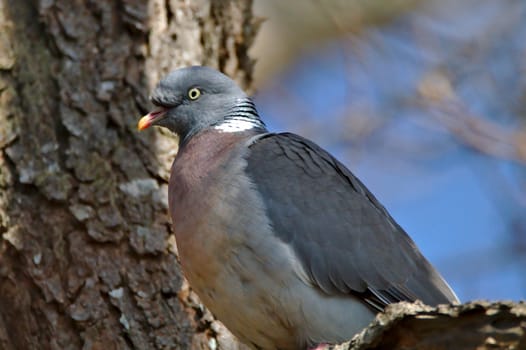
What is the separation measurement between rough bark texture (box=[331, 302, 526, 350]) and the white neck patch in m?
1.92

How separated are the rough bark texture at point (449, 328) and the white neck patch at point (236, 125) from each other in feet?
6.31

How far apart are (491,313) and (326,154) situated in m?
1.86

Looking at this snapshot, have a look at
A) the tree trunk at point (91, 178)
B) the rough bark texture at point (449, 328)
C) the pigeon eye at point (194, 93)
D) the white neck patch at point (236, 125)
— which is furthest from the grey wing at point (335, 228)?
the rough bark texture at point (449, 328)

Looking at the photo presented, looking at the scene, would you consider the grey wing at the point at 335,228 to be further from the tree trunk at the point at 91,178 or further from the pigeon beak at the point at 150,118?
the tree trunk at the point at 91,178

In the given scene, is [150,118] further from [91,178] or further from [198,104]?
[91,178]

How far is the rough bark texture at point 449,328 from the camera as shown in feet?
9.17

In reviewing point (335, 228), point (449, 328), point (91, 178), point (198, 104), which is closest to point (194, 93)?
point (198, 104)

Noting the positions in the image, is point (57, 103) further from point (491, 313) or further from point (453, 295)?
point (491, 313)

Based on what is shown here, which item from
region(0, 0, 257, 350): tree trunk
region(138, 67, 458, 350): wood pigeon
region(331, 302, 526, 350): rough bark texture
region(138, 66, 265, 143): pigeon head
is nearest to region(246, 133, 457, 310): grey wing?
region(138, 67, 458, 350): wood pigeon

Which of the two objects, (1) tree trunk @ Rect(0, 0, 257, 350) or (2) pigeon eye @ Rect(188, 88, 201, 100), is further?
(2) pigeon eye @ Rect(188, 88, 201, 100)

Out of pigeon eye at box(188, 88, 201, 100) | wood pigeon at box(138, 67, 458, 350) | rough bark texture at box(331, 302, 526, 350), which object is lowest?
rough bark texture at box(331, 302, 526, 350)

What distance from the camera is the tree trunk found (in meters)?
4.40

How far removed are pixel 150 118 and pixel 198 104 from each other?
0.96 ft

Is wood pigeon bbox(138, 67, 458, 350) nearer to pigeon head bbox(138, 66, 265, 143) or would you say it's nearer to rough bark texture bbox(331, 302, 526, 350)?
pigeon head bbox(138, 66, 265, 143)
